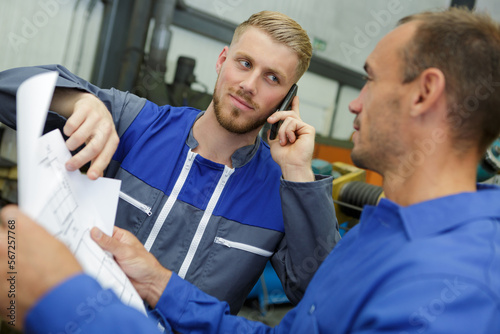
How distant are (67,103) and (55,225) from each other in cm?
53

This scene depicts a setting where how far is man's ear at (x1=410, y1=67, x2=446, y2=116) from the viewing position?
75 centimetres

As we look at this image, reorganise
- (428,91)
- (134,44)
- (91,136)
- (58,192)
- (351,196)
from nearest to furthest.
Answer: (58,192), (428,91), (91,136), (351,196), (134,44)

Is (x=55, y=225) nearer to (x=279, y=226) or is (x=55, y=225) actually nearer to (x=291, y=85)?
(x=279, y=226)

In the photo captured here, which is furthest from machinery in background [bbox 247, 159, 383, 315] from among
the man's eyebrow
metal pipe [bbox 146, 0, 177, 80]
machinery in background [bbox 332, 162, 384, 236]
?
metal pipe [bbox 146, 0, 177, 80]

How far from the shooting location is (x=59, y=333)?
53 centimetres

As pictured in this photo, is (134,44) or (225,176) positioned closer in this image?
(225,176)

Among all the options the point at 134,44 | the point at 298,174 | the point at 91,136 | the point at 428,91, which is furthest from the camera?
the point at 134,44

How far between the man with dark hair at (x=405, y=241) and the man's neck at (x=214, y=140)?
0.45 meters

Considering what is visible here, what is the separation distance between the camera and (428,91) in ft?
2.50

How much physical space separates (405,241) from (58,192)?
1.88ft

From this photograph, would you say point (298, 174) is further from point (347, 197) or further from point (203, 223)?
point (347, 197)

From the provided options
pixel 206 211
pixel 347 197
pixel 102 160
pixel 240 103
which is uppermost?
pixel 240 103

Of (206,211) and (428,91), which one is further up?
(428,91)

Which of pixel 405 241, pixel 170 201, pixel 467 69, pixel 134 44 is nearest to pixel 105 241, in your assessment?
pixel 170 201
